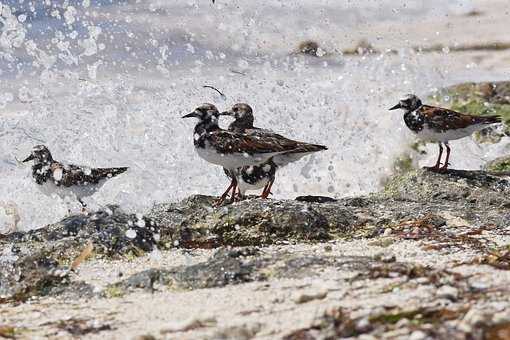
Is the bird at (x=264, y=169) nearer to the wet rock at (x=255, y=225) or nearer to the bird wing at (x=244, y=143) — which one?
the bird wing at (x=244, y=143)

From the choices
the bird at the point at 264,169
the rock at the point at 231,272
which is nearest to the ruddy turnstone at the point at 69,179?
the bird at the point at 264,169

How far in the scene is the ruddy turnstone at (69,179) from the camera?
1132 cm

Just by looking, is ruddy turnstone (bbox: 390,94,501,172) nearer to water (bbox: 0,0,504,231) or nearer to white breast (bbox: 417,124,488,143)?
white breast (bbox: 417,124,488,143)

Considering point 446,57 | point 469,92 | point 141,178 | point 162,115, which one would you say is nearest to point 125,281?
point 141,178

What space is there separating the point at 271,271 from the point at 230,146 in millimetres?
3648

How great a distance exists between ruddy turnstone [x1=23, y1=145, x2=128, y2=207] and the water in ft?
1.24

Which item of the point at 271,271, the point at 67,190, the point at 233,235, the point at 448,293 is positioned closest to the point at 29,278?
the point at 271,271

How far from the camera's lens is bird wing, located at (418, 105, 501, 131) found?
12031 millimetres

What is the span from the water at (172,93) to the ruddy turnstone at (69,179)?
1.24 ft

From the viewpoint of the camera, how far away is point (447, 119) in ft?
39.5

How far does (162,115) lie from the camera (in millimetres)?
16250

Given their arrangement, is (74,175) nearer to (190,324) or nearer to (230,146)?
(230,146)

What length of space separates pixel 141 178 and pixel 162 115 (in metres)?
3.42

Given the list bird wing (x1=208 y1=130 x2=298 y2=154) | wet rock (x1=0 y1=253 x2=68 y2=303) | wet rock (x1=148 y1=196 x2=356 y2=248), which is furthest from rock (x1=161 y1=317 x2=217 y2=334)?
bird wing (x1=208 y1=130 x2=298 y2=154)
